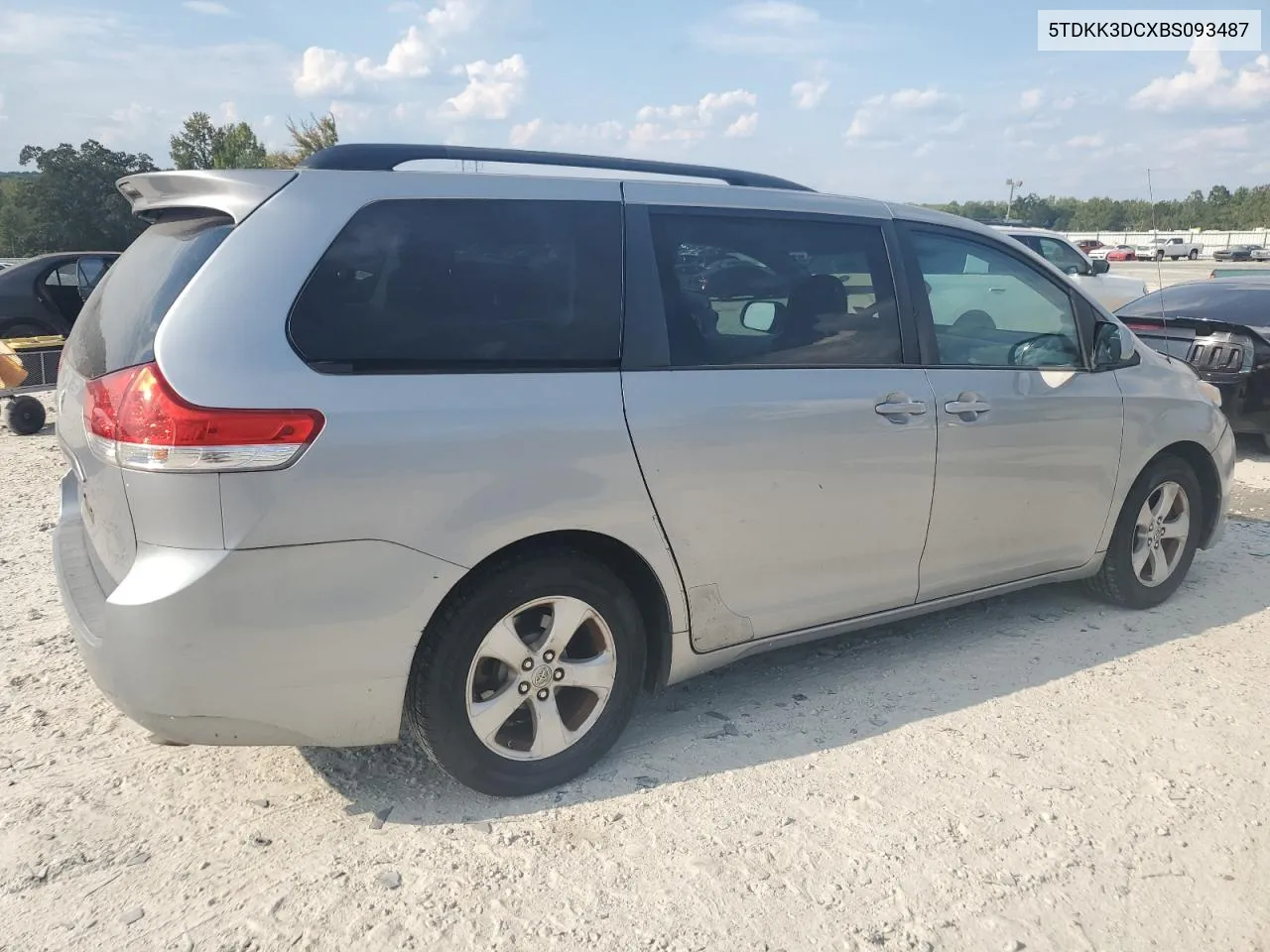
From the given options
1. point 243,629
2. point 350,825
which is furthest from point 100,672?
point 350,825

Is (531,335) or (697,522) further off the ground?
(531,335)

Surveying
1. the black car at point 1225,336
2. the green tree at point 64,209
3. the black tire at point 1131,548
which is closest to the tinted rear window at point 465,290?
the black tire at point 1131,548

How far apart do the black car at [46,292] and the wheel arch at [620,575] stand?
38.7 feet

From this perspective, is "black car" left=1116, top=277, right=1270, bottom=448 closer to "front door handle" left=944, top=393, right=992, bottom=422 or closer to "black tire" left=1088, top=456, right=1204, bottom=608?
"black tire" left=1088, top=456, right=1204, bottom=608

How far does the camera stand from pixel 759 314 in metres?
3.36

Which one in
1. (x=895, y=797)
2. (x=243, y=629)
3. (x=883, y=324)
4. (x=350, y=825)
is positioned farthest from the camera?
(x=883, y=324)

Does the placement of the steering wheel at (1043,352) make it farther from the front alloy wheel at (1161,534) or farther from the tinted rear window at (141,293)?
the tinted rear window at (141,293)

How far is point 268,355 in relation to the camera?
2506 millimetres

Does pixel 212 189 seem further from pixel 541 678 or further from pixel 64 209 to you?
pixel 64 209

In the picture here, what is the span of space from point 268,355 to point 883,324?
219 centimetres

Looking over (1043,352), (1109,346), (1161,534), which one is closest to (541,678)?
(1043,352)

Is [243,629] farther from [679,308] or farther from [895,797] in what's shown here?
[895,797]

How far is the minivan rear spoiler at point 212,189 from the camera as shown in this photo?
2709 mm

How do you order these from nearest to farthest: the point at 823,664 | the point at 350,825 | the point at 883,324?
the point at 350,825, the point at 883,324, the point at 823,664
